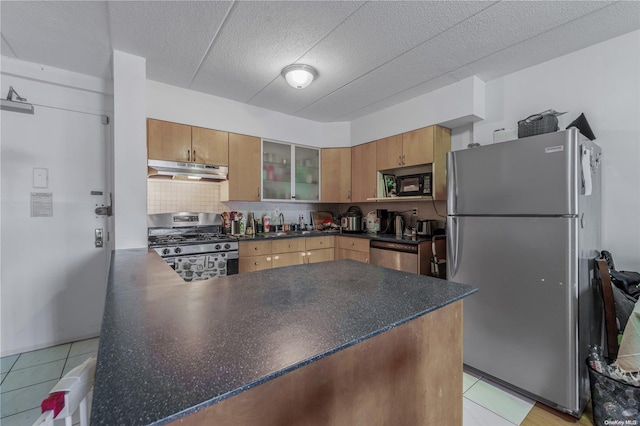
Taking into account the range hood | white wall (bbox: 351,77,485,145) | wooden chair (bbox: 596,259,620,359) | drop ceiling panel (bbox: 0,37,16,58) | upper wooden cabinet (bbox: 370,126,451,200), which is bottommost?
wooden chair (bbox: 596,259,620,359)

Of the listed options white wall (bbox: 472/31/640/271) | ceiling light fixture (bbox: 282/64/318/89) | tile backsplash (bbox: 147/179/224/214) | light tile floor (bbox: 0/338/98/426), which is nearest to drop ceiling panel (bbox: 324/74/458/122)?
white wall (bbox: 472/31/640/271)

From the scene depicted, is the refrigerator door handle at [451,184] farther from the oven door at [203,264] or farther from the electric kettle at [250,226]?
the electric kettle at [250,226]

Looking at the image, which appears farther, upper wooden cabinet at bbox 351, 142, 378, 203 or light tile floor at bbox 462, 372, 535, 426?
upper wooden cabinet at bbox 351, 142, 378, 203

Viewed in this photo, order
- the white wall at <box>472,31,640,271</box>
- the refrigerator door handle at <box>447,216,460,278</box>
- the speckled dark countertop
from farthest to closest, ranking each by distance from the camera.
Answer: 1. the refrigerator door handle at <box>447,216,460,278</box>
2. the white wall at <box>472,31,640,271</box>
3. the speckled dark countertop

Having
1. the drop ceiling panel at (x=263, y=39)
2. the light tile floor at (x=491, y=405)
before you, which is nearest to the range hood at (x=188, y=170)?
the drop ceiling panel at (x=263, y=39)

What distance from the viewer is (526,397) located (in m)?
1.90

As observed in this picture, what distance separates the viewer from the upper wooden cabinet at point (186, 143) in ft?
8.99

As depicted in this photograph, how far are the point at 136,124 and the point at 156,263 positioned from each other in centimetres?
133

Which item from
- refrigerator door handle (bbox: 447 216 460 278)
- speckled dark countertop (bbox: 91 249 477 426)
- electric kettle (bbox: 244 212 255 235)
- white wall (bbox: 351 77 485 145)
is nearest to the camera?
speckled dark countertop (bbox: 91 249 477 426)

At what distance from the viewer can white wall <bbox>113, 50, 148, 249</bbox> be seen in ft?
7.29

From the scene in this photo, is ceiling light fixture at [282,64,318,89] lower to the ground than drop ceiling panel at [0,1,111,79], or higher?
lower

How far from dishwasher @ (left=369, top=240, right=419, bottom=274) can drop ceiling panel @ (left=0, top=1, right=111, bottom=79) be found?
3.03m

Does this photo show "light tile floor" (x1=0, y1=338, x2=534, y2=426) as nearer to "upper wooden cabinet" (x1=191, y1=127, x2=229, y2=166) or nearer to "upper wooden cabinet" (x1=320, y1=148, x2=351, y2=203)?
"upper wooden cabinet" (x1=191, y1=127, x2=229, y2=166)

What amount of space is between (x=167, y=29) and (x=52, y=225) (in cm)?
213
